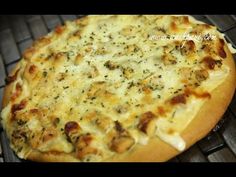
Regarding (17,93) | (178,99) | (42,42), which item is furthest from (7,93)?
(178,99)

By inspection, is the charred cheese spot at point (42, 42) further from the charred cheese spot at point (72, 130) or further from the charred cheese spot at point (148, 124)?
the charred cheese spot at point (148, 124)

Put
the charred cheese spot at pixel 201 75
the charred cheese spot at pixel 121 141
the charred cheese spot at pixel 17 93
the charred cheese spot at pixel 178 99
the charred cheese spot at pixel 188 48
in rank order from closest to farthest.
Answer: the charred cheese spot at pixel 121 141 → the charred cheese spot at pixel 178 99 → the charred cheese spot at pixel 201 75 → the charred cheese spot at pixel 188 48 → the charred cheese spot at pixel 17 93

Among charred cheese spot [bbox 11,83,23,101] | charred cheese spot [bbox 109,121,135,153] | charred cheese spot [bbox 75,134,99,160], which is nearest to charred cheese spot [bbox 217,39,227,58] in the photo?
charred cheese spot [bbox 109,121,135,153]

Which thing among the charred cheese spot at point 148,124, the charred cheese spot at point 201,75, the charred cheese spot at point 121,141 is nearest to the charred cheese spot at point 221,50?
the charred cheese spot at point 201,75

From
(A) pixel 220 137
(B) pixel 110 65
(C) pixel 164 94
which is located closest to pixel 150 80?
(C) pixel 164 94

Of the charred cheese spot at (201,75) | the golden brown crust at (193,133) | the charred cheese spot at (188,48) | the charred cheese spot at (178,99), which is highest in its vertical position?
the charred cheese spot at (188,48)

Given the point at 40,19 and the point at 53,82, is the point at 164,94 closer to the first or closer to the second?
the point at 53,82

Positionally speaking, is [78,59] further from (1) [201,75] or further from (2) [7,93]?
(1) [201,75]
